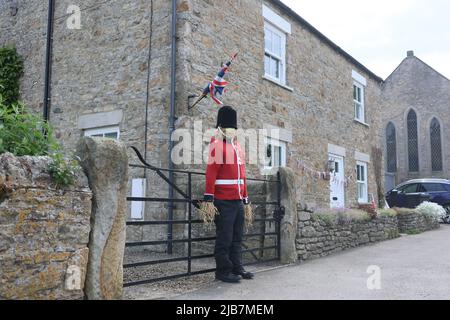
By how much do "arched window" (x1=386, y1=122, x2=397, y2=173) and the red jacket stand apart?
25053 mm

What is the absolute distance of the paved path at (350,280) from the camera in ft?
15.8

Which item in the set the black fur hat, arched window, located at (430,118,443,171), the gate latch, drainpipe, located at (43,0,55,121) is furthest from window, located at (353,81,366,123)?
arched window, located at (430,118,443,171)

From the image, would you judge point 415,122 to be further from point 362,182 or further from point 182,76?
point 182,76

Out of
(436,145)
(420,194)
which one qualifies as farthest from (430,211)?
(436,145)

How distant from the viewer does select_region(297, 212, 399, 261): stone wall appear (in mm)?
7430

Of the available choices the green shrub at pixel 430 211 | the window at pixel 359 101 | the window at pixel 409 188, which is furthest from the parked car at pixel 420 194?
the window at pixel 359 101

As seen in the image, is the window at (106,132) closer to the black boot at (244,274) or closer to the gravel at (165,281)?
the gravel at (165,281)

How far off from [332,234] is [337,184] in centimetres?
463

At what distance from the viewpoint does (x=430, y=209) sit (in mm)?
14336

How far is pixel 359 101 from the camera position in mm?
14992

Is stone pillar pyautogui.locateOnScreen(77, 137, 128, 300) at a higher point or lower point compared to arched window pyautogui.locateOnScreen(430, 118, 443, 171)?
lower

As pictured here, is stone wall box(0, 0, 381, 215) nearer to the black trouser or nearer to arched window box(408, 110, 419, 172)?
the black trouser

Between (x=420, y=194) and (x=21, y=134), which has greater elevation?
(x=21, y=134)

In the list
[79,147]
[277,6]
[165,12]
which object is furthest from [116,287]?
[277,6]
